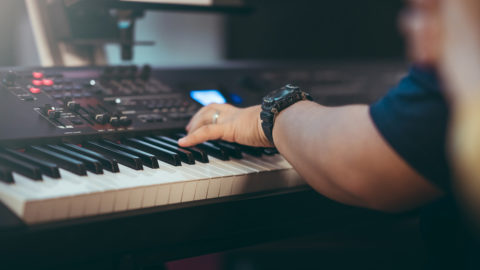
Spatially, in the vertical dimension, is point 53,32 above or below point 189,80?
above

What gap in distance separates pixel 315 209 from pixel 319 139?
284mm

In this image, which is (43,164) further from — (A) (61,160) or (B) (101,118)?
(B) (101,118)

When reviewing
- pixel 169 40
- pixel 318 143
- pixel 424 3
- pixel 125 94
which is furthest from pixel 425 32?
pixel 169 40

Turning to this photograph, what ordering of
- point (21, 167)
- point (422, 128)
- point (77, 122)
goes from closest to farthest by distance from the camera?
point (422, 128), point (21, 167), point (77, 122)

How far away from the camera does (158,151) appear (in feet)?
3.16

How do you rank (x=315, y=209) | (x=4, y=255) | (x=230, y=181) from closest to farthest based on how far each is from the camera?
(x=4, y=255)
(x=230, y=181)
(x=315, y=209)

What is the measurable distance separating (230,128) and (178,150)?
0.44 feet

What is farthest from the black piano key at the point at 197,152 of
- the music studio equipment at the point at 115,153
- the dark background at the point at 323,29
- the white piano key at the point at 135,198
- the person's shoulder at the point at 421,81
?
the dark background at the point at 323,29

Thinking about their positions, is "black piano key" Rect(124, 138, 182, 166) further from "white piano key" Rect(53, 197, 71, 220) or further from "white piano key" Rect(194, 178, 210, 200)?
"white piano key" Rect(53, 197, 71, 220)

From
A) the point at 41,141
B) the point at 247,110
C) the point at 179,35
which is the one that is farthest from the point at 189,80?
the point at 179,35

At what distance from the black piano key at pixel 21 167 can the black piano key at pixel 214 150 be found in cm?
37

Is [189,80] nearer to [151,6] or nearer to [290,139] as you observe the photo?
[151,6]

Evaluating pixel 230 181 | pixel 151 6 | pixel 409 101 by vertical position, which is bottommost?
pixel 230 181

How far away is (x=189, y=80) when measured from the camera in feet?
4.55
